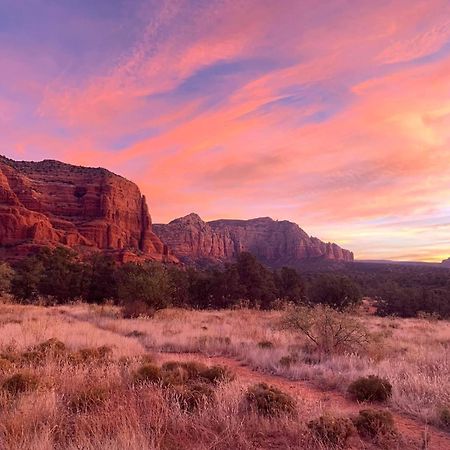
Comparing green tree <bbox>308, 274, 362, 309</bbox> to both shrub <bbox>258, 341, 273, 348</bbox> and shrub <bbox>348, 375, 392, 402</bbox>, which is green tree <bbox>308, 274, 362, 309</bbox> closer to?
shrub <bbox>258, 341, 273, 348</bbox>

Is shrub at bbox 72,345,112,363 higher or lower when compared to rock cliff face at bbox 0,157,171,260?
lower

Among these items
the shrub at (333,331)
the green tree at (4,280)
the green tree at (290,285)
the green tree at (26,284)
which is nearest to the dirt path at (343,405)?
the shrub at (333,331)

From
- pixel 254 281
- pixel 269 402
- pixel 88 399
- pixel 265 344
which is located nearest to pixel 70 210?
pixel 254 281

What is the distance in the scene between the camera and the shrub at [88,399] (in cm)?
583

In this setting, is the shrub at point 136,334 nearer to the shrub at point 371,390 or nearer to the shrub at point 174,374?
the shrub at point 174,374

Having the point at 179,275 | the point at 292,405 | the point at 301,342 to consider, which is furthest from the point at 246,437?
the point at 179,275

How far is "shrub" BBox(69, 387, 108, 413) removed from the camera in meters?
5.83

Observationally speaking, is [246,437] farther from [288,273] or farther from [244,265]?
[288,273]

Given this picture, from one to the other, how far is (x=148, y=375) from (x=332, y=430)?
4080 mm

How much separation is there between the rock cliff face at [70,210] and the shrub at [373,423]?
98.9m

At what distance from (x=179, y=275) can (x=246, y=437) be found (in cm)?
3934

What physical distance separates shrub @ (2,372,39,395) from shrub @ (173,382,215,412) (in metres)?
2.44

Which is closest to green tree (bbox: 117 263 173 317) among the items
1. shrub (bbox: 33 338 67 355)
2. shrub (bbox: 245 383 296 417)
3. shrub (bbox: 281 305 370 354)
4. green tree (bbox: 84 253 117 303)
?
shrub (bbox: 281 305 370 354)

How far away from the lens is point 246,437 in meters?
5.14
